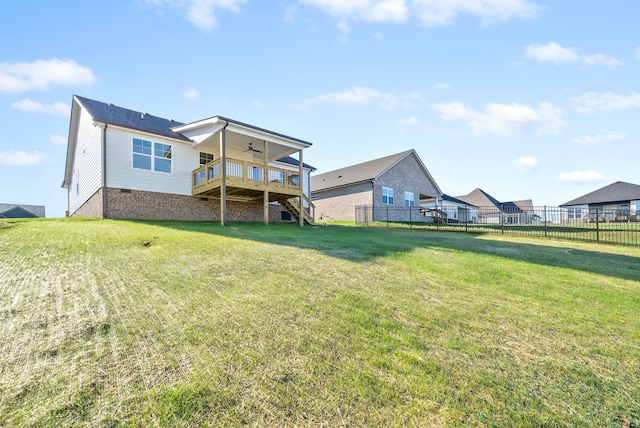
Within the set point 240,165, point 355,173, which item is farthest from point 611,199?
point 240,165

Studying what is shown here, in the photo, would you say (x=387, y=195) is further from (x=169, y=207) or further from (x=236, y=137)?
(x=169, y=207)

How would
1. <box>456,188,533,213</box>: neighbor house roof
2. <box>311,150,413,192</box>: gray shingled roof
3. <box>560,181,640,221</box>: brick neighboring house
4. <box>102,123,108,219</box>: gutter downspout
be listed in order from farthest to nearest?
1. <box>456,188,533,213</box>: neighbor house roof
2. <box>560,181,640,221</box>: brick neighboring house
3. <box>311,150,413,192</box>: gray shingled roof
4. <box>102,123,108,219</box>: gutter downspout

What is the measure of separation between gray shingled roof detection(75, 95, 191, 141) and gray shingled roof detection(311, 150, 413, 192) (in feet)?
48.3

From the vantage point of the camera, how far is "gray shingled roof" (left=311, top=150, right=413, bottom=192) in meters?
26.0

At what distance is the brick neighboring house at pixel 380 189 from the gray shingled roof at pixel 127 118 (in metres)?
14.7

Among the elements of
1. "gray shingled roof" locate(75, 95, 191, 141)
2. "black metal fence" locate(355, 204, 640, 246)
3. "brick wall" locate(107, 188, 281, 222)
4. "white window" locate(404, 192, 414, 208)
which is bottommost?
"black metal fence" locate(355, 204, 640, 246)

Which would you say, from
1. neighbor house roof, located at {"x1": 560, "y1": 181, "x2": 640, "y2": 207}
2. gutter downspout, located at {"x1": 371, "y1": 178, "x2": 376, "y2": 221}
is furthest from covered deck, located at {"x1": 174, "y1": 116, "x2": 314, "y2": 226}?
neighbor house roof, located at {"x1": 560, "y1": 181, "x2": 640, "y2": 207}

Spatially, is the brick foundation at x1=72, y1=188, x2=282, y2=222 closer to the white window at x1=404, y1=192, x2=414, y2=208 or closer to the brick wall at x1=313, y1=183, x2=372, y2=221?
the brick wall at x1=313, y1=183, x2=372, y2=221

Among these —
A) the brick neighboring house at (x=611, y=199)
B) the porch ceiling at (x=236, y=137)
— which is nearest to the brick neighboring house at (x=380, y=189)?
the porch ceiling at (x=236, y=137)

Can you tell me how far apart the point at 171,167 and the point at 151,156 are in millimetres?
1015

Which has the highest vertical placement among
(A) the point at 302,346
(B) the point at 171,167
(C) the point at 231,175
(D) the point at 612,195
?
(B) the point at 171,167

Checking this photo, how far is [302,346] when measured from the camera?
308cm

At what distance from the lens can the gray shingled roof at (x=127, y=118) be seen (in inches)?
553

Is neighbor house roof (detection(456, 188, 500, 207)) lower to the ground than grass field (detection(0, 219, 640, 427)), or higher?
higher
